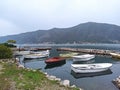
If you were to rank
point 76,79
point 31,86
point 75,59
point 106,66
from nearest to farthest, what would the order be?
1. point 31,86
2. point 76,79
3. point 106,66
4. point 75,59

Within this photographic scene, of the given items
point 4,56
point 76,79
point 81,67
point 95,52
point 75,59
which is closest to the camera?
point 76,79

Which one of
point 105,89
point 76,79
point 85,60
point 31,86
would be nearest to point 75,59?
point 85,60

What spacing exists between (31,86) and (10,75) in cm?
575

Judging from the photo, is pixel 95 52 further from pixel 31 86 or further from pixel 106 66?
pixel 31 86

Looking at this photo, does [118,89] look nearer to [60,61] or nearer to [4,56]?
[60,61]

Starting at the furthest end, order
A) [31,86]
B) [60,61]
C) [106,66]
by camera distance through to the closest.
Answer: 1. [60,61]
2. [106,66]
3. [31,86]

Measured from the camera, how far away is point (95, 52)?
7656 cm

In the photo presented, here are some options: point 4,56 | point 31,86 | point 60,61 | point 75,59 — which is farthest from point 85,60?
point 31,86

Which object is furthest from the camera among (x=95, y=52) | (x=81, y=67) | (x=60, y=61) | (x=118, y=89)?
(x=95, y=52)

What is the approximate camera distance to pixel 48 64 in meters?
43.0

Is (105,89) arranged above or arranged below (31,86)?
below

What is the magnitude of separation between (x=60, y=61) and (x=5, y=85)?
92.9 ft

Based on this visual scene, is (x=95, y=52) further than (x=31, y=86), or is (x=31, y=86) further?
(x=95, y=52)

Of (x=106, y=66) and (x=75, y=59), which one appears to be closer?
(x=106, y=66)
